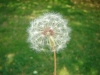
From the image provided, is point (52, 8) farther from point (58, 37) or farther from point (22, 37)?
point (58, 37)

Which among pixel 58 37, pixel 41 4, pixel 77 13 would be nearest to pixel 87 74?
pixel 58 37

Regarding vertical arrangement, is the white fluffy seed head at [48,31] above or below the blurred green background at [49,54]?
above

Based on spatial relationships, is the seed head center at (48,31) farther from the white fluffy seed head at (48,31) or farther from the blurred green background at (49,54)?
the blurred green background at (49,54)

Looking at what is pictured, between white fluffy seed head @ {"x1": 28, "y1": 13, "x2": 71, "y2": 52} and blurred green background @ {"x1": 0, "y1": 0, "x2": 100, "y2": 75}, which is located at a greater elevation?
white fluffy seed head @ {"x1": 28, "y1": 13, "x2": 71, "y2": 52}

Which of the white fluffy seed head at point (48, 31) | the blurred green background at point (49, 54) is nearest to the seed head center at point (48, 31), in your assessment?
the white fluffy seed head at point (48, 31)

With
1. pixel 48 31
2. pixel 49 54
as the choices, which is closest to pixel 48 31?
pixel 48 31

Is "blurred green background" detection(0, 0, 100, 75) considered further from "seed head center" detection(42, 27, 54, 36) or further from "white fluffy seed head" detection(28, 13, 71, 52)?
"seed head center" detection(42, 27, 54, 36)

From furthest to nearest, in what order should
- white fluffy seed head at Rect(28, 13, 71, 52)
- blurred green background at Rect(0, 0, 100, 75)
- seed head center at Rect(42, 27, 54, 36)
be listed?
blurred green background at Rect(0, 0, 100, 75) < white fluffy seed head at Rect(28, 13, 71, 52) < seed head center at Rect(42, 27, 54, 36)

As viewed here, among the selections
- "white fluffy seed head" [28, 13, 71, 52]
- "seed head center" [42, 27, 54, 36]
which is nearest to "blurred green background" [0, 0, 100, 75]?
"white fluffy seed head" [28, 13, 71, 52]
